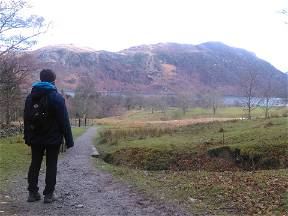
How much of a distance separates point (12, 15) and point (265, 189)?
27.1 m

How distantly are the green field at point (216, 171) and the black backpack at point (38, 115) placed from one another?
3407 mm

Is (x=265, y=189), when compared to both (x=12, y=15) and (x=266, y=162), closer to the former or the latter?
(x=266, y=162)

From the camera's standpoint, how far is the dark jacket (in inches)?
327

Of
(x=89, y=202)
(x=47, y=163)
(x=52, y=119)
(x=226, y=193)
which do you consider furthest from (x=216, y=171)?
(x=52, y=119)

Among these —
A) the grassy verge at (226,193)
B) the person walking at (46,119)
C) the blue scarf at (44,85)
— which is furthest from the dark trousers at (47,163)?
the grassy verge at (226,193)

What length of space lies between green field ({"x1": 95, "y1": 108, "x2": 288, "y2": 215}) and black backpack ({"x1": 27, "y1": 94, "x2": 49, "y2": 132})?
341 cm

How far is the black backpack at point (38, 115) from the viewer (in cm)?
830

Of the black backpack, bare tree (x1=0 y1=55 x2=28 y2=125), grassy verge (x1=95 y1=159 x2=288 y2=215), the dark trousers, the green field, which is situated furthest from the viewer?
bare tree (x1=0 y1=55 x2=28 y2=125)

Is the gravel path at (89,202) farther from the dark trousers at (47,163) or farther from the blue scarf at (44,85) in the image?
the blue scarf at (44,85)

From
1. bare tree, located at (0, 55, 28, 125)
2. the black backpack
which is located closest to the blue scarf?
the black backpack

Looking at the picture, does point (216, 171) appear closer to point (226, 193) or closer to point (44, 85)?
point (226, 193)

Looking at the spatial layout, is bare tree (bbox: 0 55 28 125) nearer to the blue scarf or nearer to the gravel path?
the gravel path

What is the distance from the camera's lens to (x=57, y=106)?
27.2 feet

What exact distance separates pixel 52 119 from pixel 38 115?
29cm
